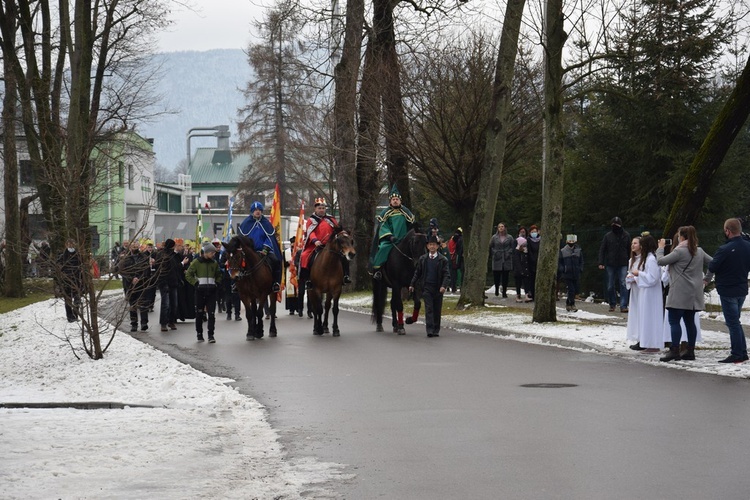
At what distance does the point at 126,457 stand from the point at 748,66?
1239 cm

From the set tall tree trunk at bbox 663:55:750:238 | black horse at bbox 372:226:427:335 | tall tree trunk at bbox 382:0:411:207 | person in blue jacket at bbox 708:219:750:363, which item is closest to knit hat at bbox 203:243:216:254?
black horse at bbox 372:226:427:335

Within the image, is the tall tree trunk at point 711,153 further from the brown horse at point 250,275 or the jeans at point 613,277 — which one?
the jeans at point 613,277

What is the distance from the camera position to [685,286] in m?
16.0

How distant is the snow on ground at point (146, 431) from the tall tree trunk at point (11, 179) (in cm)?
2204

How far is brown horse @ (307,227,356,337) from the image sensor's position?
72.2 feet

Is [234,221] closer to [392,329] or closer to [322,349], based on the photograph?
[392,329]

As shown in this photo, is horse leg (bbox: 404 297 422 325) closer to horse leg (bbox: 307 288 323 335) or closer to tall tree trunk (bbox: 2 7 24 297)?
horse leg (bbox: 307 288 323 335)

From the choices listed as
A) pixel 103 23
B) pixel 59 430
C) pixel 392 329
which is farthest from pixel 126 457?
pixel 103 23

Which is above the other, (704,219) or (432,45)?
(432,45)

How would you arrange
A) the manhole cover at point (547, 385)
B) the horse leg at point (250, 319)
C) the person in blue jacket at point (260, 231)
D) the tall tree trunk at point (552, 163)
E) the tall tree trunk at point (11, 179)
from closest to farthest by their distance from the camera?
the manhole cover at point (547, 385)
the horse leg at point (250, 319)
the person in blue jacket at point (260, 231)
the tall tree trunk at point (552, 163)
the tall tree trunk at point (11, 179)

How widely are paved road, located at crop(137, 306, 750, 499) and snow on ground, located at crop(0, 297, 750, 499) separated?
1.34 feet

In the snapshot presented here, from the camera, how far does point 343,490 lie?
7930mm

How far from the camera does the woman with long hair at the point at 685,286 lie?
52.4 ft

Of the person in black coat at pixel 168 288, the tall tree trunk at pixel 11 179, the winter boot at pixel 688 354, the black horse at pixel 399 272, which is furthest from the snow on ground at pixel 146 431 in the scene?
the tall tree trunk at pixel 11 179
